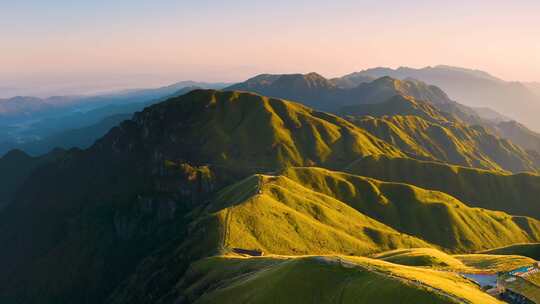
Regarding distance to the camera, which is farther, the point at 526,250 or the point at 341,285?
the point at 526,250

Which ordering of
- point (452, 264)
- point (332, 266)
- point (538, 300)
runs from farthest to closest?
point (452, 264)
point (332, 266)
point (538, 300)

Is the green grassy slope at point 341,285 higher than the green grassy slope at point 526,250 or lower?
higher


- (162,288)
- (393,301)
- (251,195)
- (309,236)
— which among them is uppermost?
(393,301)

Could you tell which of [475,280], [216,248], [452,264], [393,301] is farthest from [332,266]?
[216,248]

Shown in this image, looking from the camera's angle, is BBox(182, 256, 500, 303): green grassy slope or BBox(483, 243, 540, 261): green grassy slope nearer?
BBox(182, 256, 500, 303): green grassy slope

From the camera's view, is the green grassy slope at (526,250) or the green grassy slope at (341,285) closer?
the green grassy slope at (341,285)

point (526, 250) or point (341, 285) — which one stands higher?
point (341, 285)

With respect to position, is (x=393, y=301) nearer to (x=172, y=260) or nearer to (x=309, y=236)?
(x=309, y=236)

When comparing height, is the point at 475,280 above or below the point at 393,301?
below
